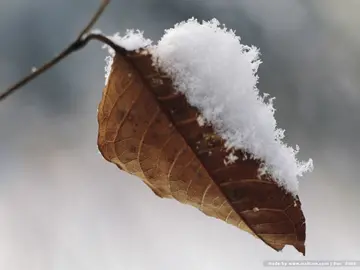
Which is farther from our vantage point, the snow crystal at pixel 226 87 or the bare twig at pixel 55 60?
the snow crystal at pixel 226 87

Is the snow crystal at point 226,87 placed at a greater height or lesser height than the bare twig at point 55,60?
greater

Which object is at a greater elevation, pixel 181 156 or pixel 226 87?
pixel 226 87

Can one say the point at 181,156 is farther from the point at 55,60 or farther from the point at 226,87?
the point at 55,60

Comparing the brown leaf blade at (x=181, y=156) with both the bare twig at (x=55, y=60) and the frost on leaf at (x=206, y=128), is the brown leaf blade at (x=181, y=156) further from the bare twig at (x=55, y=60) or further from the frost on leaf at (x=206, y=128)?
the bare twig at (x=55, y=60)

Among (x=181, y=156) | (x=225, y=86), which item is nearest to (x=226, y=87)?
(x=225, y=86)

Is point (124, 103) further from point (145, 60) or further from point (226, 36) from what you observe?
point (226, 36)

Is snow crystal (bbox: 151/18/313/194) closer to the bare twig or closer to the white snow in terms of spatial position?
the white snow

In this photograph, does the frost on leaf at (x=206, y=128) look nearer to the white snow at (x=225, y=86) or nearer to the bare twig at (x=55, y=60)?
the white snow at (x=225, y=86)

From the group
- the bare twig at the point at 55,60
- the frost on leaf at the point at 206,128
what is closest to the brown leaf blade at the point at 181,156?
the frost on leaf at the point at 206,128
